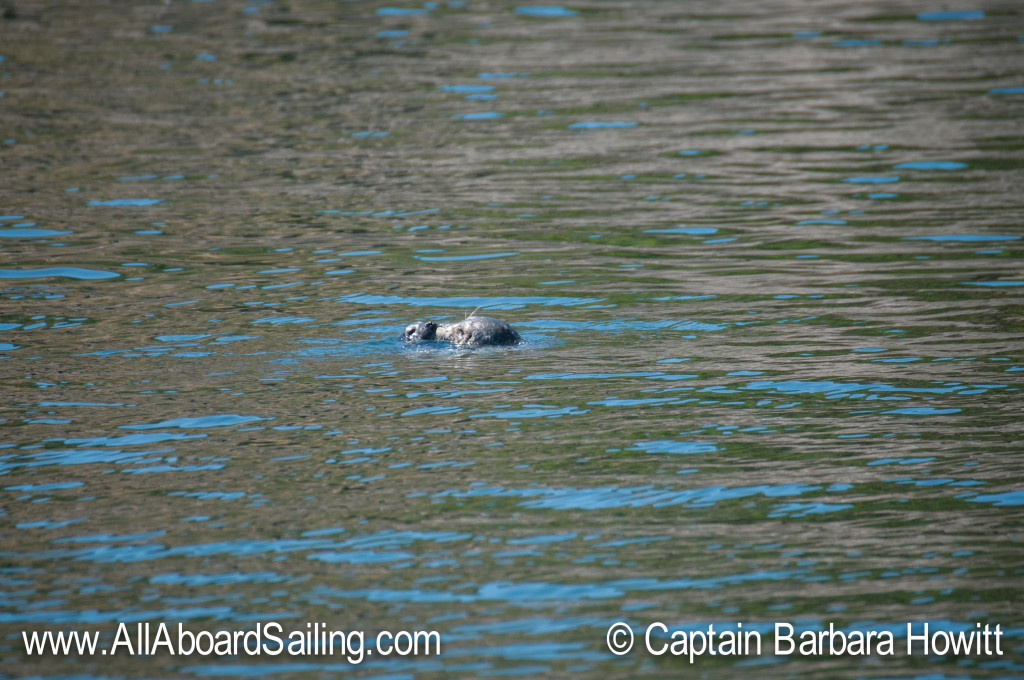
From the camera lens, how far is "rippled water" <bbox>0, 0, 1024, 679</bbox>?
695 cm

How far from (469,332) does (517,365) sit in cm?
71

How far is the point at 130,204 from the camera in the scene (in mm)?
17047

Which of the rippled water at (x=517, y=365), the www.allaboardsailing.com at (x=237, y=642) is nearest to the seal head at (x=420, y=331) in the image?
the rippled water at (x=517, y=365)

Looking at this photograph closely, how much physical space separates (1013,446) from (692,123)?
13.4 meters

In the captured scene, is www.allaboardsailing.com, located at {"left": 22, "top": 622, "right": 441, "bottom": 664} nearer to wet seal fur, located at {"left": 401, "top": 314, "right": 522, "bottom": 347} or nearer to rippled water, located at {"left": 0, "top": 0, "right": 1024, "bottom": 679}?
rippled water, located at {"left": 0, "top": 0, "right": 1024, "bottom": 679}

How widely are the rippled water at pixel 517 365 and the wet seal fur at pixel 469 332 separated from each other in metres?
0.20

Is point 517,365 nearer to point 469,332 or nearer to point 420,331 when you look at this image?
point 469,332

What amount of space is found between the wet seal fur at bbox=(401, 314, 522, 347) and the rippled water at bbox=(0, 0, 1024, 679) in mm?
205

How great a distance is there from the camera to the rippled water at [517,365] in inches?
274

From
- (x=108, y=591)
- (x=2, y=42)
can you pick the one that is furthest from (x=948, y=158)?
(x=2, y=42)

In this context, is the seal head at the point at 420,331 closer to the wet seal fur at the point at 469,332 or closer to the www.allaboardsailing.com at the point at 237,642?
the wet seal fur at the point at 469,332

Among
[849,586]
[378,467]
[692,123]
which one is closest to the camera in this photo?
[849,586]

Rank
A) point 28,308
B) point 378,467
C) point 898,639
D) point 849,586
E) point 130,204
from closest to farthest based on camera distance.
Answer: point 898,639
point 849,586
point 378,467
point 28,308
point 130,204

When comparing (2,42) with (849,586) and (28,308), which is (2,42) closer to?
(28,308)
